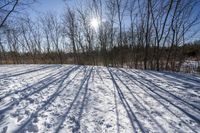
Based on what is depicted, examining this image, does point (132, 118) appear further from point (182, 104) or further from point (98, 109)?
point (182, 104)

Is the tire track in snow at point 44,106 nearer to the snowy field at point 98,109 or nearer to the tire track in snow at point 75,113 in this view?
the snowy field at point 98,109

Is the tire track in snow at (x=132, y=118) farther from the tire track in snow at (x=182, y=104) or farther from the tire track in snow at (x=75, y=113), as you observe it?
the tire track in snow at (x=182, y=104)

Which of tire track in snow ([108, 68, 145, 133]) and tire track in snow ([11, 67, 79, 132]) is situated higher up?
tire track in snow ([11, 67, 79, 132])

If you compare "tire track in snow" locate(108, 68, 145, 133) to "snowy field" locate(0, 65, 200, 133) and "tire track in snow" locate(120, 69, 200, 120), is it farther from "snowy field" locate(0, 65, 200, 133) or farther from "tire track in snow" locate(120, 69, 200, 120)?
"tire track in snow" locate(120, 69, 200, 120)

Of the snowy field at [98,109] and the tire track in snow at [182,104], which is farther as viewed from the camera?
the tire track in snow at [182,104]

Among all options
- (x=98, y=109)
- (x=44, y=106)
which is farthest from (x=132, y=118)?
(x=44, y=106)

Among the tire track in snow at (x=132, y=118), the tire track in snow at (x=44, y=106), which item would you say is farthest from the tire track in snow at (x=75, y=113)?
the tire track in snow at (x=132, y=118)

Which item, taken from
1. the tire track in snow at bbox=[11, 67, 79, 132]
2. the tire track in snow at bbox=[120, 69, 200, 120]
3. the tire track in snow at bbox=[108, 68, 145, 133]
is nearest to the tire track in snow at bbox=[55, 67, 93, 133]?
the tire track in snow at bbox=[11, 67, 79, 132]

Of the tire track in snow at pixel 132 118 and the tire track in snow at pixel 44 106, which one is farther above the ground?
the tire track in snow at pixel 44 106

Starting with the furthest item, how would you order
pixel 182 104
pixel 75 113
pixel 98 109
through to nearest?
pixel 182 104 → pixel 98 109 → pixel 75 113

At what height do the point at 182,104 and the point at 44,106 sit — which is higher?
the point at 44,106

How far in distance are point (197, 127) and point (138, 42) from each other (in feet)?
31.3

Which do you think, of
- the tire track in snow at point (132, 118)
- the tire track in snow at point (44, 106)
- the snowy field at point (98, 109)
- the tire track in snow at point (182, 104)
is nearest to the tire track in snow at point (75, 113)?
the snowy field at point (98, 109)

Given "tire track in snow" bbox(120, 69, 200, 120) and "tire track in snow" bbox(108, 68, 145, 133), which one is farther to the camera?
"tire track in snow" bbox(120, 69, 200, 120)
